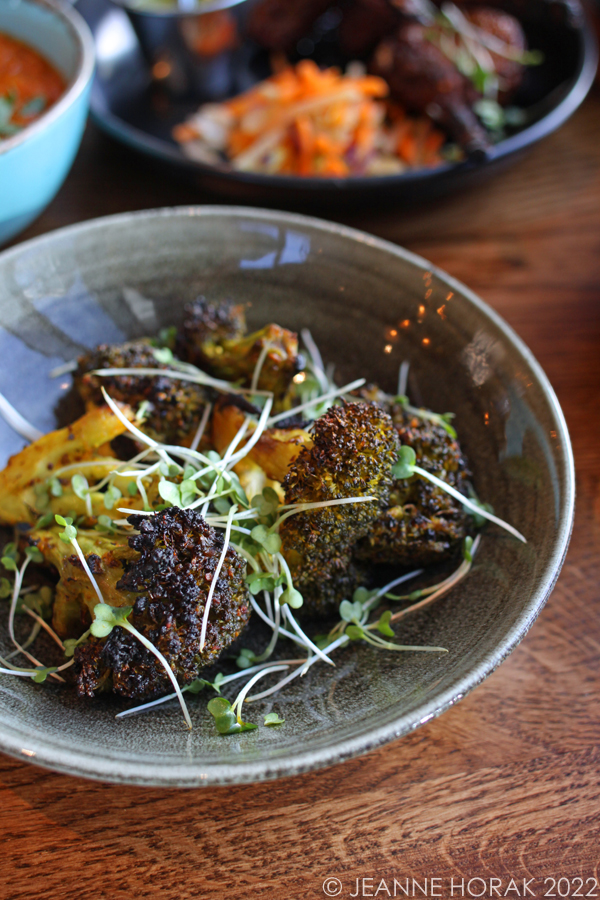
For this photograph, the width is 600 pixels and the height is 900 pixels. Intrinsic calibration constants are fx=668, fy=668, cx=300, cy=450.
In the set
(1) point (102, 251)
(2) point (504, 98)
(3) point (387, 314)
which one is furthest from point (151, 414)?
(2) point (504, 98)

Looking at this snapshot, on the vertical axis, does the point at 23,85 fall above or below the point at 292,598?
above

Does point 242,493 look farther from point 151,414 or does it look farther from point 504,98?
point 504,98

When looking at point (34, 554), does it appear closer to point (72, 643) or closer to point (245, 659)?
point (72, 643)

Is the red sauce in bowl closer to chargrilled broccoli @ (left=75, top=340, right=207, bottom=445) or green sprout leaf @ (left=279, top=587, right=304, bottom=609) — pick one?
chargrilled broccoli @ (left=75, top=340, right=207, bottom=445)

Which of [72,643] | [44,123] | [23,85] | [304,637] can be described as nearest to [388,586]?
[304,637]

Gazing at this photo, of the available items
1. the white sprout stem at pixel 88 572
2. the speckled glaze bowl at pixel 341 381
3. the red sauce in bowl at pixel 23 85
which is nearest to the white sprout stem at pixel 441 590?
the speckled glaze bowl at pixel 341 381
